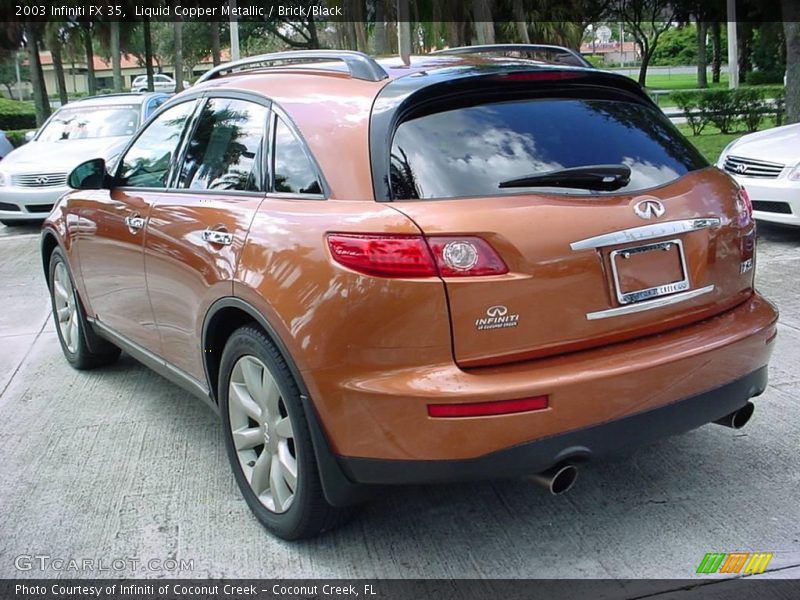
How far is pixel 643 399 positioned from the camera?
294cm

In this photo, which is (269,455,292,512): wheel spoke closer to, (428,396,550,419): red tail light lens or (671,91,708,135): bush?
(428,396,550,419): red tail light lens

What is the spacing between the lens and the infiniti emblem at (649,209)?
2980mm

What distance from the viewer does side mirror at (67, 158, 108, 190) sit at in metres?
4.76

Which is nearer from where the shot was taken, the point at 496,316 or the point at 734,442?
the point at 496,316

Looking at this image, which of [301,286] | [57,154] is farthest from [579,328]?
[57,154]

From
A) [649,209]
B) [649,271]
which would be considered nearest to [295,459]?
[649,271]

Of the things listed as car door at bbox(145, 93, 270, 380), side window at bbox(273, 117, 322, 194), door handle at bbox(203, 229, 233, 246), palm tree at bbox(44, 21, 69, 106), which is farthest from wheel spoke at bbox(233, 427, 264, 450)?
palm tree at bbox(44, 21, 69, 106)

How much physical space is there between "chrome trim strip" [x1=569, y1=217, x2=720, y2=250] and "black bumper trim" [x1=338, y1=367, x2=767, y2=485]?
57 centimetres

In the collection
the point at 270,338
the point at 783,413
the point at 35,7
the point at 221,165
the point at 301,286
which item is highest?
the point at 35,7

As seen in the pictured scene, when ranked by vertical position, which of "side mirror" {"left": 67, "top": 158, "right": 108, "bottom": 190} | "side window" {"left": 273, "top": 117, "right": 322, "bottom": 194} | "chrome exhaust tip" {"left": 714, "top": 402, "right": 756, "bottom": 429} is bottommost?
"chrome exhaust tip" {"left": 714, "top": 402, "right": 756, "bottom": 429}

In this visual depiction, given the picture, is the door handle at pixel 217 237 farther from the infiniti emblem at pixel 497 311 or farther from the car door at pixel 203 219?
the infiniti emblem at pixel 497 311

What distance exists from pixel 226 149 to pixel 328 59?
58cm

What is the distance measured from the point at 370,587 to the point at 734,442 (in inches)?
77.0

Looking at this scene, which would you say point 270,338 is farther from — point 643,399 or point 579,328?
point 643,399
